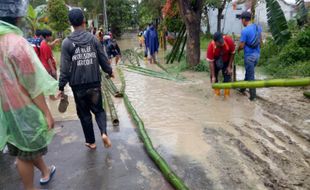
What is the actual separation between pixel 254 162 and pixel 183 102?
344cm

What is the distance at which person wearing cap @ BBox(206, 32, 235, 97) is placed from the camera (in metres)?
7.18

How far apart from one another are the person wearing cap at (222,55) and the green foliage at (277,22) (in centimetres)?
238

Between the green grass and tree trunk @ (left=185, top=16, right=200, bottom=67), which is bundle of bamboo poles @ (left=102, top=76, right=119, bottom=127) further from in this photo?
the green grass

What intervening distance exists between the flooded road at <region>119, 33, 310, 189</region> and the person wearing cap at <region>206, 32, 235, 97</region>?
2.02 ft

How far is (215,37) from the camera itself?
22.7 feet

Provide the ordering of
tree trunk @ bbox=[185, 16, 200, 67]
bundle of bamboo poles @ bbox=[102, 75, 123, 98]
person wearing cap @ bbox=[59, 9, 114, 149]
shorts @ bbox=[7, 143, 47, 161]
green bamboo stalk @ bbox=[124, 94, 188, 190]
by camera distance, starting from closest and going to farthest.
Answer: shorts @ bbox=[7, 143, 47, 161]
green bamboo stalk @ bbox=[124, 94, 188, 190]
person wearing cap @ bbox=[59, 9, 114, 149]
bundle of bamboo poles @ bbox=[102, 75, 123, 98]
tree trunk @ bbox=[185, 16, 200, 67]

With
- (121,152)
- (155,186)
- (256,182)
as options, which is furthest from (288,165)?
(121,152)

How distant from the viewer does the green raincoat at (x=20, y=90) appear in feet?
9.66

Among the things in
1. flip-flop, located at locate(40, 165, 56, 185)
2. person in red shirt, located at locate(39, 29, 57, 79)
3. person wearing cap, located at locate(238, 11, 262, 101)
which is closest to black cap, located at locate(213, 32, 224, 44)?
person wearing cap, located at locate(238, 11, 262, 101)

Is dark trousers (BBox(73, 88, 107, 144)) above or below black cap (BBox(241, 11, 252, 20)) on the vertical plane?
below

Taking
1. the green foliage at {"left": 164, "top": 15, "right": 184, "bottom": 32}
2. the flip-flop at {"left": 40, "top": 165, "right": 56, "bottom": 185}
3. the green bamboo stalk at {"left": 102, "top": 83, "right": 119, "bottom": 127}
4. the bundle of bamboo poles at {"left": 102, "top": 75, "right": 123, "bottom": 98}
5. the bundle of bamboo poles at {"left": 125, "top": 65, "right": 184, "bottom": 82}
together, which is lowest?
the flip-flop at {"left": 40, "top": 165, "right": 56, "bottom": 185}

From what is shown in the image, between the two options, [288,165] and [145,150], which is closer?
[288,165]

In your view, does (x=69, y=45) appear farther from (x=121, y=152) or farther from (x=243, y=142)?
(x=243, y=142)

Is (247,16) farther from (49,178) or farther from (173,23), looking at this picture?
(173,23)
